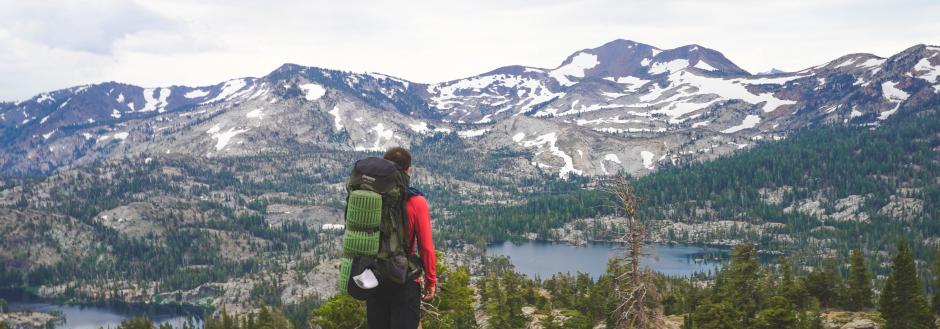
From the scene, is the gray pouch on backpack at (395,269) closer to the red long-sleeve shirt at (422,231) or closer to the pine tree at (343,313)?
the red long-sleeve shirt at (422,231)

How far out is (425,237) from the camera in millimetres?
10320

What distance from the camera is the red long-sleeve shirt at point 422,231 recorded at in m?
10.1

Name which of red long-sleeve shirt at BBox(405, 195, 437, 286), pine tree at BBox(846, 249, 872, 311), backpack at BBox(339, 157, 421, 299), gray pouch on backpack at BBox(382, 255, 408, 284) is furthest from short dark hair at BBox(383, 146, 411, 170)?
pine tree at BBox(846, 249, 872, 311)

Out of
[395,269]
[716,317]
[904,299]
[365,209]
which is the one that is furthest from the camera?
[904,299]

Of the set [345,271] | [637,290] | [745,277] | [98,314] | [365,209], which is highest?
[365,209]

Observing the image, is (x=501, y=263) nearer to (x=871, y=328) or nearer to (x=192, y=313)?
(x=192, y=313)

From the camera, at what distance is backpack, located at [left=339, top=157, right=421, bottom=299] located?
974cm

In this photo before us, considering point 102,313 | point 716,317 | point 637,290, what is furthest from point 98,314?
point 637,290

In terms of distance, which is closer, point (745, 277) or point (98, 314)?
point (745, 277)

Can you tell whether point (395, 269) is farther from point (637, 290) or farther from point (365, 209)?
point (637, 290)

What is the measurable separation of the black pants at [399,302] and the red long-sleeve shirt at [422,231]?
23cm

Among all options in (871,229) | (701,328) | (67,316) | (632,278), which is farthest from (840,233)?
(67,316)

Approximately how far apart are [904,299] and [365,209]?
5399cm

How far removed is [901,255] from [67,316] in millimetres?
186237
